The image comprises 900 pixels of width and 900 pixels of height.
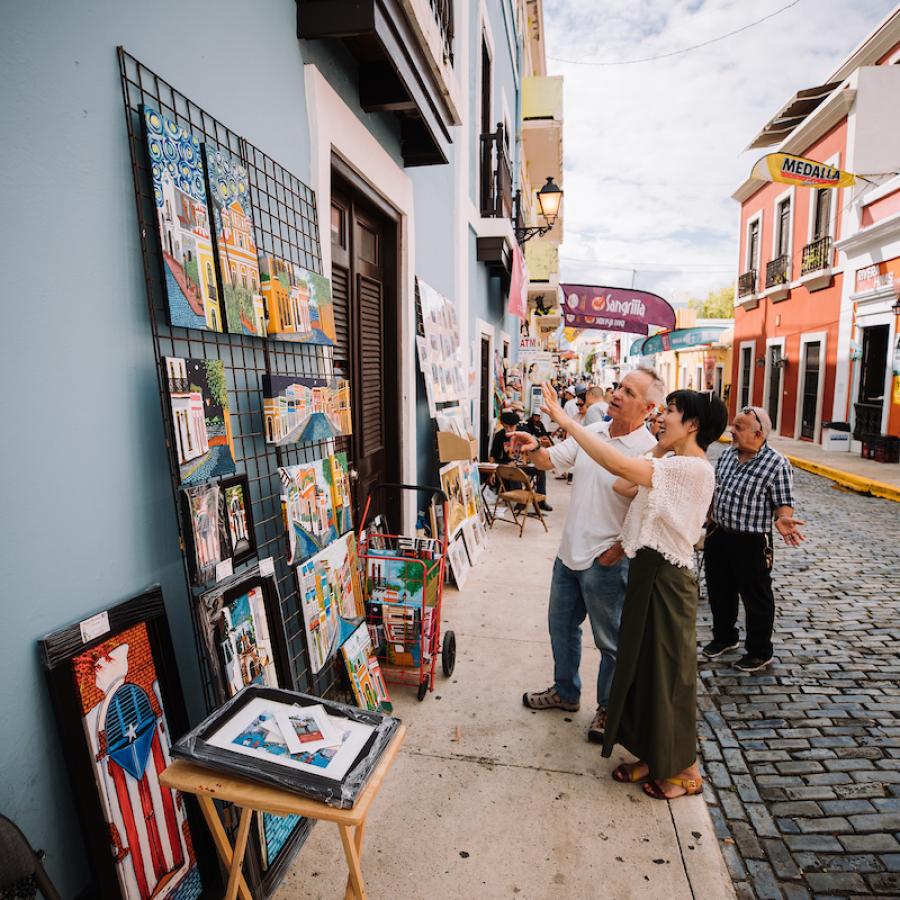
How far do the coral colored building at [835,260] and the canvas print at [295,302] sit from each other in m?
13.4

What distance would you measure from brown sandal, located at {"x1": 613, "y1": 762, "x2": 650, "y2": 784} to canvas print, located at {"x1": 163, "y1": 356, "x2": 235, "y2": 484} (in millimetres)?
2363

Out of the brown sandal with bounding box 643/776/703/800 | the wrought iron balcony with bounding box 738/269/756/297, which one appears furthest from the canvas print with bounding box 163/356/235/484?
the wrought iron balcony with bounding box 738/269/756/297

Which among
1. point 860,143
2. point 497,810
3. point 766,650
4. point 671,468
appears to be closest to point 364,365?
point 671,468

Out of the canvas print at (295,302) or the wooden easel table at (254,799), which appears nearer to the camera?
the wooden easel table at (254,799)

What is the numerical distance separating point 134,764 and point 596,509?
2311 mm

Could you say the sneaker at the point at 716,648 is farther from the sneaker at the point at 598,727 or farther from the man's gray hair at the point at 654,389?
the man's gray hair at the point at 654,389

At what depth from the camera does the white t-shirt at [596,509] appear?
3.12 m

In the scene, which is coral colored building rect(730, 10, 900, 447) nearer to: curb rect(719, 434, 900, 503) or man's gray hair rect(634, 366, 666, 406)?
curb rect(719, 434, 900, 503)

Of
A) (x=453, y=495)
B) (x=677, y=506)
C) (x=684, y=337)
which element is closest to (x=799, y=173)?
(x=684, y=337)

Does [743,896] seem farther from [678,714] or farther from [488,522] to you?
[488,522]

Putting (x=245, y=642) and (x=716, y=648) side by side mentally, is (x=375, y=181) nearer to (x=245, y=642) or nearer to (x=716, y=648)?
(x=245, y=642)

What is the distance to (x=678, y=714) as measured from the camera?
278 centimetres

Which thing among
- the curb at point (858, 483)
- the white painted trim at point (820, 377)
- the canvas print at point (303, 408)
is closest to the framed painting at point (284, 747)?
the canvas print at point (303, 408)

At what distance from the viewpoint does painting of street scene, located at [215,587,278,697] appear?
81.5 inches
